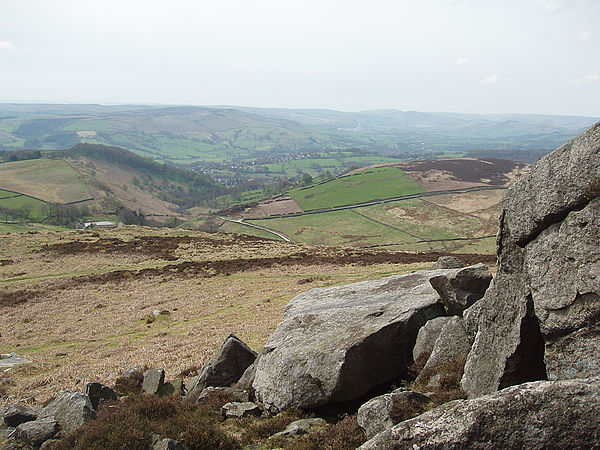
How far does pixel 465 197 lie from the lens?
172 metres

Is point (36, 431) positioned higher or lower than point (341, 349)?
lower

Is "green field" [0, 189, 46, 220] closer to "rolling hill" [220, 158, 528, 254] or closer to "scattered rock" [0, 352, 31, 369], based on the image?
"rolling hill" [220, 158, 528, 254]

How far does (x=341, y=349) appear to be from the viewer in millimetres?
15219

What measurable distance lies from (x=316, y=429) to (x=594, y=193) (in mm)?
10406

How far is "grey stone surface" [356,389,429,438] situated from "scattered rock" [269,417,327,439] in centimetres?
201

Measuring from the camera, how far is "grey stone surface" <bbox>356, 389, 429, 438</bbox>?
1130cm

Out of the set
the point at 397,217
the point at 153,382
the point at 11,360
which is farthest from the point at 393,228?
the point at 153,382

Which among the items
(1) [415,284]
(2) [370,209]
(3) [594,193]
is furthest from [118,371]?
(2) [370,209]

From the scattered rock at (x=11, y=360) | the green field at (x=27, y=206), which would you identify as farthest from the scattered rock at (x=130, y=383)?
the green field at (x=27, y=206)

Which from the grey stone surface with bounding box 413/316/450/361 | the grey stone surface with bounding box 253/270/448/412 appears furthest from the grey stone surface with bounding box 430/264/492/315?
the grey stone surface with bounding box 413/316/450/361

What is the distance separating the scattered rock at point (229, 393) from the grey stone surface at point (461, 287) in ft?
29.8

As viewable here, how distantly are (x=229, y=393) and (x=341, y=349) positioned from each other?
17.2ft

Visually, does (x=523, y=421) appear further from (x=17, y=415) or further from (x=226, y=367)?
(x=17, y=415)

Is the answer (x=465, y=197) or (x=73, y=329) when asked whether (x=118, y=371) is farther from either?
(x=465, y=197)
